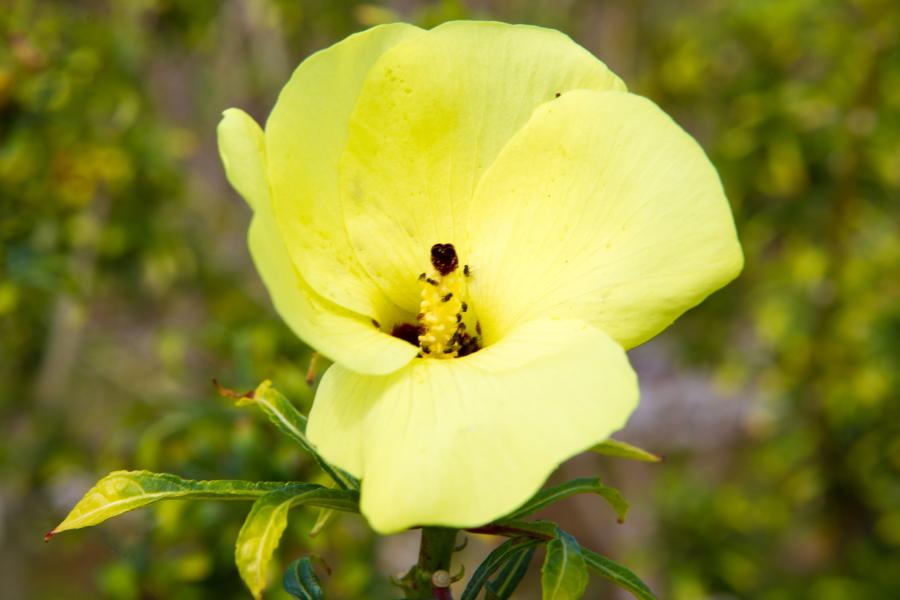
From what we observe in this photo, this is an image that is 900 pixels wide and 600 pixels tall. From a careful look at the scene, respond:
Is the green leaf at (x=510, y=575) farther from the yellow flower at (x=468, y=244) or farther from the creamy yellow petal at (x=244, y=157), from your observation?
the creamy yellow petal at (x=244, y=157)

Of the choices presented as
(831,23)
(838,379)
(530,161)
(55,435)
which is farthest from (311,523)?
(831,23)

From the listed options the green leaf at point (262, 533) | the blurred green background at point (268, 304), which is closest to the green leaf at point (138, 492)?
the green leaf at point (262, 533)

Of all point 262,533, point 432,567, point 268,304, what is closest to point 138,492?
point 262,533

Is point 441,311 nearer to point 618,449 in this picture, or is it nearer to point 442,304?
point 442,304

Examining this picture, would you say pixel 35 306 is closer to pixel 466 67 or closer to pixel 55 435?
pixel 55 435

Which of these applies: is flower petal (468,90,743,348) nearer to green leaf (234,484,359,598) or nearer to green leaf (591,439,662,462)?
green leaf (591,439,662,462)

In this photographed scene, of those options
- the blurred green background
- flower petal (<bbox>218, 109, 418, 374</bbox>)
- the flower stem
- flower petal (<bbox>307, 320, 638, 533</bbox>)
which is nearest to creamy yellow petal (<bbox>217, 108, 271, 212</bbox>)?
flower petal (<bbox>218, 109, 418, 374</bbox>)

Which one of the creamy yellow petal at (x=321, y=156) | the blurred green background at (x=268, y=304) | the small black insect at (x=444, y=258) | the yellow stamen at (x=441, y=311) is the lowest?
the blurred green background at (x=268, y=304)
